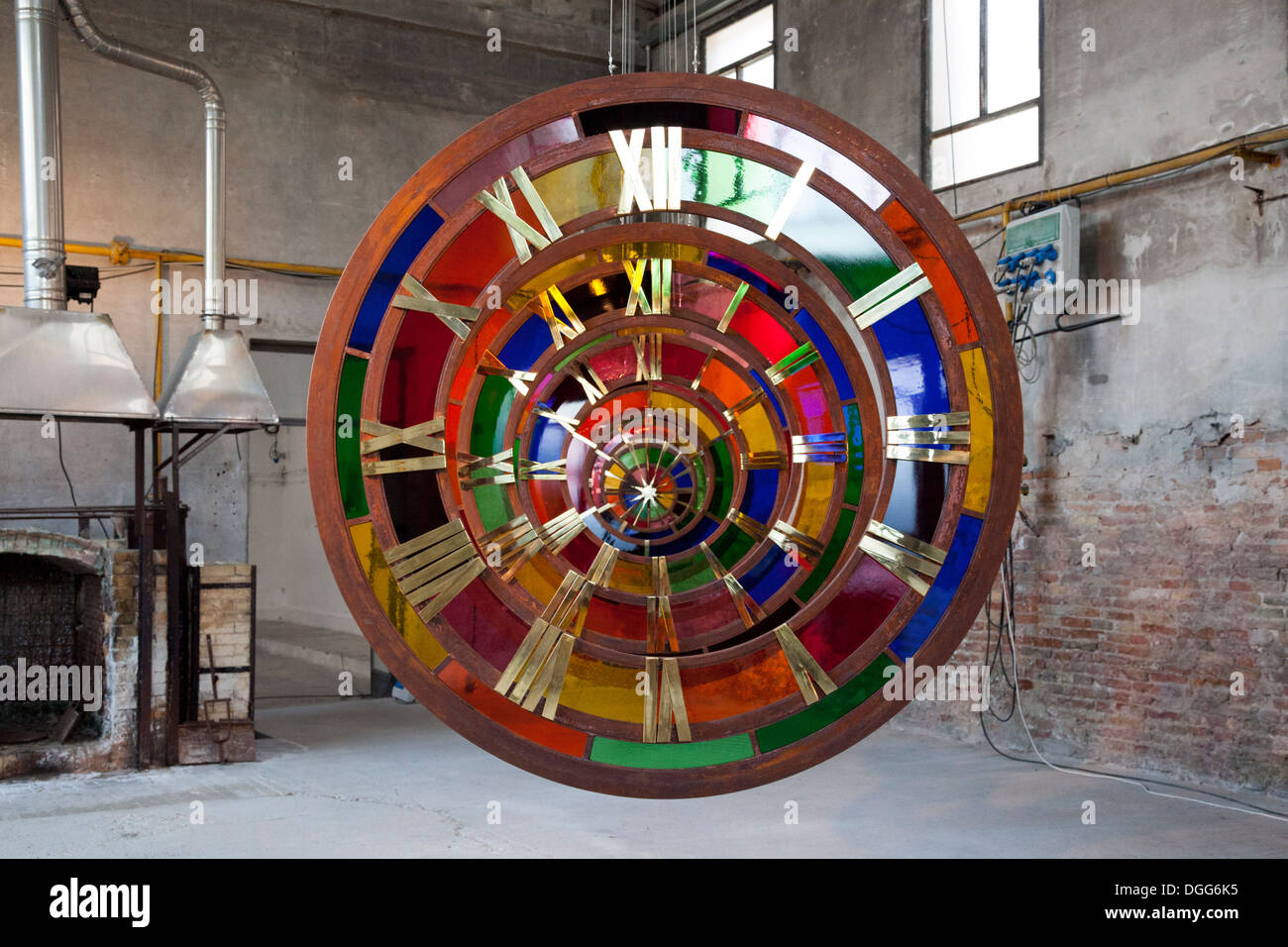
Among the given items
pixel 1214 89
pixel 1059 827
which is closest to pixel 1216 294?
pixel 1214 89

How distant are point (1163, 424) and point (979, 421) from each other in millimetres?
5683

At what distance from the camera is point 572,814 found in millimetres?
6336

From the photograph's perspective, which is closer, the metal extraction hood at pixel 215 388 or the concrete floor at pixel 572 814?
the concrete floor at pixel 572 814

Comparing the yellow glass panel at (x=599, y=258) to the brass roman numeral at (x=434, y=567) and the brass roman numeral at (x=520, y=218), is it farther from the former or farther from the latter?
the brass roman numeral at (x=434, y=567)

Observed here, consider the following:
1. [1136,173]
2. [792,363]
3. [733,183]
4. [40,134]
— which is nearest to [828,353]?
[792,363]

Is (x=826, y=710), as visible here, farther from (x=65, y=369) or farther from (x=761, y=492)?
(x=65, y=369)

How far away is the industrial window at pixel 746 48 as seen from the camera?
32.4ft

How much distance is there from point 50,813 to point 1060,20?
732 centimetres

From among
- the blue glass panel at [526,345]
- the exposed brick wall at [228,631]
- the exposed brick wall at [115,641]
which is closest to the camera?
the blue glass panel at [526,345]

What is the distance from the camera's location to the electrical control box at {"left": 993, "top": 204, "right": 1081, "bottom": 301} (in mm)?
7262

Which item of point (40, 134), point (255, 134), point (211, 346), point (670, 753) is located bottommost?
point (670, 753)

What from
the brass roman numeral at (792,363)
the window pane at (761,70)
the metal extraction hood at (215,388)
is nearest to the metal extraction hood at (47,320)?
the metal extraction hood at (215,388)

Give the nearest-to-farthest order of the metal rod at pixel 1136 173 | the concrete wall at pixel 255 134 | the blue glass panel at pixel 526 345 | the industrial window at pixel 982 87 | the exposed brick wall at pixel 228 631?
1. the blue glass panel at pixel 526 345
2. the metal rod at pixel 1136 173
3. the industrial window at pixel 982 87
4. the exposed brick wall at pixel 228 631
5. the concrete wall at pixel 255 134

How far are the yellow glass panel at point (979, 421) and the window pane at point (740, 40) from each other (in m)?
8.69
